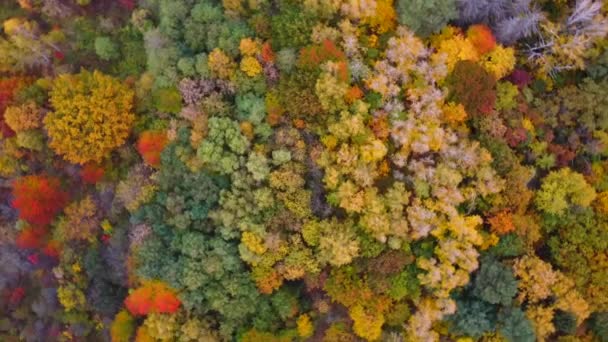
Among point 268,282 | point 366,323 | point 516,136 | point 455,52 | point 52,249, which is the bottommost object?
point 52,249

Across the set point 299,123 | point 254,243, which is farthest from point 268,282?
point 299,123

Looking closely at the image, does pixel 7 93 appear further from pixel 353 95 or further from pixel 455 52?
pixel 455 52

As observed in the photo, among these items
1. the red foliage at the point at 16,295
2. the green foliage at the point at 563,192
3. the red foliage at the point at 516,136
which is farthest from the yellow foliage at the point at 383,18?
the red foliage at the point at 16,295

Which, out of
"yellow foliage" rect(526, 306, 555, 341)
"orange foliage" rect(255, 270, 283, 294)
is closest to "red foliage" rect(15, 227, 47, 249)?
"orange foliage" rect(255, 270, 283, 294)

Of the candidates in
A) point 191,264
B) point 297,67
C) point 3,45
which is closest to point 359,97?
point 297,67

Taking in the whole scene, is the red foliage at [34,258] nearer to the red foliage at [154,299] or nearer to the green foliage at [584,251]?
the red foliage at [154,299]

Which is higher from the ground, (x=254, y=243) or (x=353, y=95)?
(x=353, y=95)

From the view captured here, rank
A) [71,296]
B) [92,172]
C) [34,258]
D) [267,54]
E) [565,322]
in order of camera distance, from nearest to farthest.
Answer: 1. [565,322]
2. [267,54]
3. [92,172]
4. [71,296]
5. [34,258]
